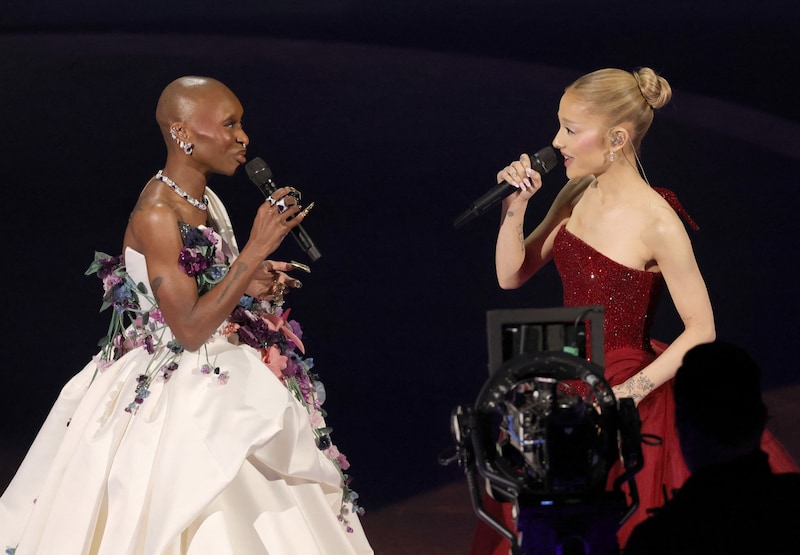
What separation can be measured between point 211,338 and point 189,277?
0.18 metres

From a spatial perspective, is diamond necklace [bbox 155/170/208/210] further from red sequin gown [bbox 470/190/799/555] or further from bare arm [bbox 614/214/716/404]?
bare arm [bbox 614/214/716/404]

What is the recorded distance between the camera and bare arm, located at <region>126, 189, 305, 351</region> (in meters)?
2.51

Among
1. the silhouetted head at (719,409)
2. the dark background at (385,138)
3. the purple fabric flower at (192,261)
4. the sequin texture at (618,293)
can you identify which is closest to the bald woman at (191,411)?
the purple fabric flower at (192,261)

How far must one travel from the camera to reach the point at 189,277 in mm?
2559

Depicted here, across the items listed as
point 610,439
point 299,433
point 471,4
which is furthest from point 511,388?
point 471,4

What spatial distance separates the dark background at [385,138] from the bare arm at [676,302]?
2369 millimetres

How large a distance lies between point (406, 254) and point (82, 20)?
1.76m

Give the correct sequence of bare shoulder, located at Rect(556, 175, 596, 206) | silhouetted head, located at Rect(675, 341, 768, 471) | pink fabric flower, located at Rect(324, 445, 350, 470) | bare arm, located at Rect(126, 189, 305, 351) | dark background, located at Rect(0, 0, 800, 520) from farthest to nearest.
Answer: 1. dark background, located at Rect(0, 0, 800, 520)
2. bare shoulder, located at Rect(556, 175, 596, 206)
3. pink fabric flower, located at Rect(324, 445, 350, 470)
4. bare arm, located at Rect(126, 189, 305, 351)
5. silhouetted head, located at Rect(675, 341, 768, 471)

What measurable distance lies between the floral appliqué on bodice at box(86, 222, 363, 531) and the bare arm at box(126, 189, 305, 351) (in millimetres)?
36

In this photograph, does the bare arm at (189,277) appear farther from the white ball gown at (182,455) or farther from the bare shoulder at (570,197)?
the bare shoulder at (570,197)

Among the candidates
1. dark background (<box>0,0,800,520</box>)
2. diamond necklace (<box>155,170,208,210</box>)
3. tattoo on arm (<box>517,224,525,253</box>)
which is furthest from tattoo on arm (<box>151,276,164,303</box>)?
dark background (<box>0,0,800,520</box>)

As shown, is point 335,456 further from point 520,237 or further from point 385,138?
point 385,138

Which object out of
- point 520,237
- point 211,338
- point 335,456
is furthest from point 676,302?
point 211,338

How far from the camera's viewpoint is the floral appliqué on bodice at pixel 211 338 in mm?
2613
